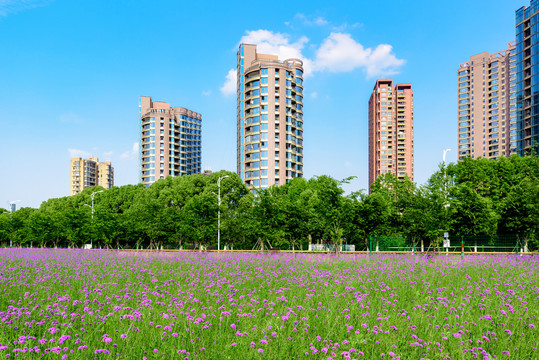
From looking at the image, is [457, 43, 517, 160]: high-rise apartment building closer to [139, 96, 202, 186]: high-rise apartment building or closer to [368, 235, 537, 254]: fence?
[139, 96, 202, 186]: high-rise apartment building

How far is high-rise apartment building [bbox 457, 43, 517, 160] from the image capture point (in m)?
145

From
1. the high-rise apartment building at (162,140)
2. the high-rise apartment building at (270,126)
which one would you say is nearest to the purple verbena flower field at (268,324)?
the high-rise apartment building at (270,126)

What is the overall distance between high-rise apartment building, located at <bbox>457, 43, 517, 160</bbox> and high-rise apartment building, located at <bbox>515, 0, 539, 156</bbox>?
5116 centimetres

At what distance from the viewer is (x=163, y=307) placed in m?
7.97

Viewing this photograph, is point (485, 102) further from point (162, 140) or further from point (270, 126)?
point (162, 140)

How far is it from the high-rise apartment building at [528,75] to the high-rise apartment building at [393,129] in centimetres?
6911

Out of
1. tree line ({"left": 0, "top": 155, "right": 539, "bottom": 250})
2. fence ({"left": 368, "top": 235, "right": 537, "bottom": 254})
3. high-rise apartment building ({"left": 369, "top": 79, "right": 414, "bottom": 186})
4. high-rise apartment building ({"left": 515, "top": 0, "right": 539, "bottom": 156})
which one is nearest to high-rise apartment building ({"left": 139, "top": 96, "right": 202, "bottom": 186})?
tree line ({"left": 0, "top": 155, "right": 539, "bottom": 250})

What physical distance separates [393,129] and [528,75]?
76054mm

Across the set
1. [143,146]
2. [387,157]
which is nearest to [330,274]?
[143,146]

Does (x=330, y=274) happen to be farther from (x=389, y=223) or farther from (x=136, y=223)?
(x=136, y=223)

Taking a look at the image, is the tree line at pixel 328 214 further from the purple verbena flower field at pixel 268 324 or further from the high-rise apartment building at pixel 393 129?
the high-rise apartment building at pixel 393 129

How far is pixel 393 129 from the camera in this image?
16088cm

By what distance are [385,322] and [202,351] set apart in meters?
3.00

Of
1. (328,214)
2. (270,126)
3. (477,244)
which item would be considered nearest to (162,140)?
(270,126)
